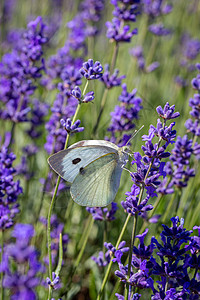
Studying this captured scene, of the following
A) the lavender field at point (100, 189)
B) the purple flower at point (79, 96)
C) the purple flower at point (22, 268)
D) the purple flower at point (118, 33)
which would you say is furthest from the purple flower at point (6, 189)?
the purple flower at point (118, 33)

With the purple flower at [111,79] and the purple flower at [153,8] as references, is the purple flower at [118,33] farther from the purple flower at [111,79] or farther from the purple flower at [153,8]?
the purple flower at [153,8]

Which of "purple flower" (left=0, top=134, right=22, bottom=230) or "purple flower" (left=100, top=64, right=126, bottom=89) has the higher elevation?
"purple flower" (left=100, top=64, right=126, bottom=89)

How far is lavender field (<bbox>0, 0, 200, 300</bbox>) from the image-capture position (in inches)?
50.5

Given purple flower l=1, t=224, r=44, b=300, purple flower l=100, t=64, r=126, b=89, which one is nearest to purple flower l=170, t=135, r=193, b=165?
purple flower l=100, t=64, r=126, b=89

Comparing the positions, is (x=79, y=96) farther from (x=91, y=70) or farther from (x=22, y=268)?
(x=22, y=268)

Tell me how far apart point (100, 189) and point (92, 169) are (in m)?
0.10

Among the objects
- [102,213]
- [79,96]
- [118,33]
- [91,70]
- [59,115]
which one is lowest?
[102,213]

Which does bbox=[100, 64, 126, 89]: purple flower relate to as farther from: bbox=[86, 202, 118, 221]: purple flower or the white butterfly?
bbox=[86, 202, 118, 221]: purple flower

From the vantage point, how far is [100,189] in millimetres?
1649

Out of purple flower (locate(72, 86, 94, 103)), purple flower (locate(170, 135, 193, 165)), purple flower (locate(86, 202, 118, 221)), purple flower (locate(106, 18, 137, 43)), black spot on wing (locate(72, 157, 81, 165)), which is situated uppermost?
purple flower (locate(106, 18, 137, 43))

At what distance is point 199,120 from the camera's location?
201 cm

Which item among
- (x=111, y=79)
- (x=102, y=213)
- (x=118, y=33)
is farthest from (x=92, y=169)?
(x=118, y=33)

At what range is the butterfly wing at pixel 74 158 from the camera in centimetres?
143

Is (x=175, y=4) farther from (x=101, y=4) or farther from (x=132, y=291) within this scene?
(x=132, y=291)
